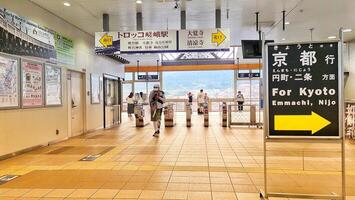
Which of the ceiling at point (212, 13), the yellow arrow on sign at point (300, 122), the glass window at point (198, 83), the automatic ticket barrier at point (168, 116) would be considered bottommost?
the automatic ticket barrier at point (168, 116)

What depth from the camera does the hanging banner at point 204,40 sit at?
21.3 ft

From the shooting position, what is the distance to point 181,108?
65.7 ft

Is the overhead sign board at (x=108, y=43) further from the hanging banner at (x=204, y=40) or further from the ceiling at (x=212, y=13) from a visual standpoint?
the hanging banner at (x=204, y=40)

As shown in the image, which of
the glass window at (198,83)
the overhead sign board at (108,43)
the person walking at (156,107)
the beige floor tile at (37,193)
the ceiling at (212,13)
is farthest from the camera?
the glass window at (198,83)

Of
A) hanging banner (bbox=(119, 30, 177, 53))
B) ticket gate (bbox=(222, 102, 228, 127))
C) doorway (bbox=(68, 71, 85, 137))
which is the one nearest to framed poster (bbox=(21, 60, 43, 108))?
doorway (bbox=(68, 71, 85, 137))

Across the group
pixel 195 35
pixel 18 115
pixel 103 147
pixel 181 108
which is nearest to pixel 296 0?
pixel 195 35

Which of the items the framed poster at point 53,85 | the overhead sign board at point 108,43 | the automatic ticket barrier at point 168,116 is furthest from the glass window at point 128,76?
the overhead sign board at point 108,43

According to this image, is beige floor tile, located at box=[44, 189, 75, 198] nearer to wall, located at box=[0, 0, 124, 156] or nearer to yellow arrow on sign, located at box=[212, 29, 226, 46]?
wall, located at box=[0, 0, 124, 156]

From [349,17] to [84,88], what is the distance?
313 inches

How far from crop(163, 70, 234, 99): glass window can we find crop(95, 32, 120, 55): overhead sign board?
42.0ft

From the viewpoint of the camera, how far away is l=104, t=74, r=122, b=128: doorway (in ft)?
35.7

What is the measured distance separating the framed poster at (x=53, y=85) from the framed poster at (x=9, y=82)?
109 cm

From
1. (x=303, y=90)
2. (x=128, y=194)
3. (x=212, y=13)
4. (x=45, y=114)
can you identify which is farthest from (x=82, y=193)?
(x=212, y=13)

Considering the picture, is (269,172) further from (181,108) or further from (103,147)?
(181,108)
